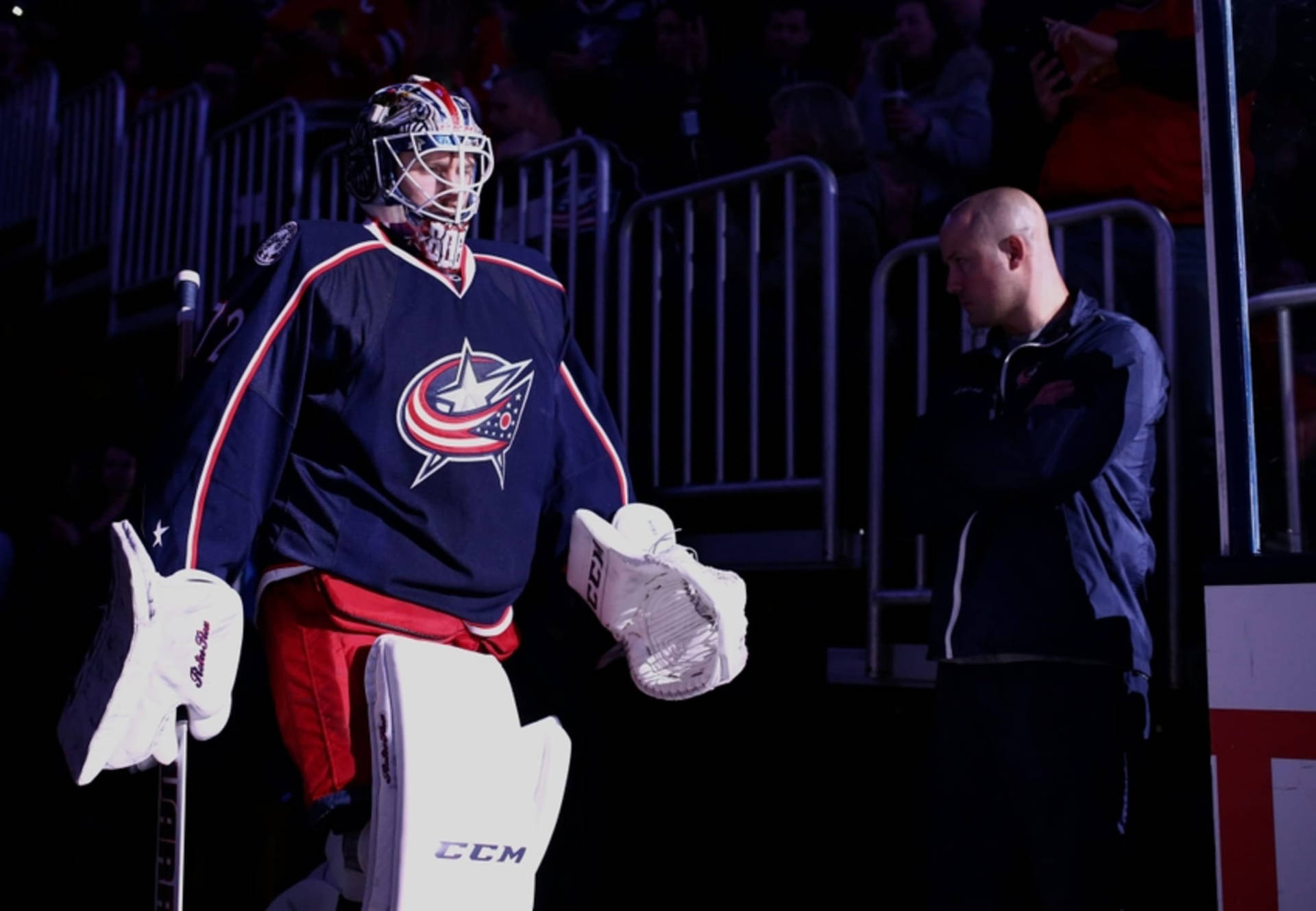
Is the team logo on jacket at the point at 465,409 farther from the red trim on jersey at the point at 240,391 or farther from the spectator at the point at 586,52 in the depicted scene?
the spectator at the point at 586,52

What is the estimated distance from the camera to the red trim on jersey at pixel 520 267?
9.55ft

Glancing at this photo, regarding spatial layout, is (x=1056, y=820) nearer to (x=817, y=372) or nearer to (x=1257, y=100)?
(x=1257, y=100)

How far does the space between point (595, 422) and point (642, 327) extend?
1593mm

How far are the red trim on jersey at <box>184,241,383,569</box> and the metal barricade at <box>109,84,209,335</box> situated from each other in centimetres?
451

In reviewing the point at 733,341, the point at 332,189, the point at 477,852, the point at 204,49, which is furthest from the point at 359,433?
the point at 204,49

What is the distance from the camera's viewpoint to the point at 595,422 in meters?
3.04

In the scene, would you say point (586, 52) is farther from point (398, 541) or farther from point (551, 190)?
point (398, 541)

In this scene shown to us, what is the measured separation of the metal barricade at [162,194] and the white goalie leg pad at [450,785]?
5028 mm

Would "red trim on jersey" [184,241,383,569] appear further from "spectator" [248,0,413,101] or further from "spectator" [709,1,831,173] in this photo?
"spectator" [248,0,413,101]

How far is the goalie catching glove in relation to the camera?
258cm

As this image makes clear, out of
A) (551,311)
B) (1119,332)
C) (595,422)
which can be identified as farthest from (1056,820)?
(551,311)

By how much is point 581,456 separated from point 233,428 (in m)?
0.77

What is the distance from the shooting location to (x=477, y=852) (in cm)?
229

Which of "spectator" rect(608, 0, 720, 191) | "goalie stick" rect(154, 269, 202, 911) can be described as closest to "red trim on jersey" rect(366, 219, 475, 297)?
"goalie stick" rect(154, 269, 202, 911)
